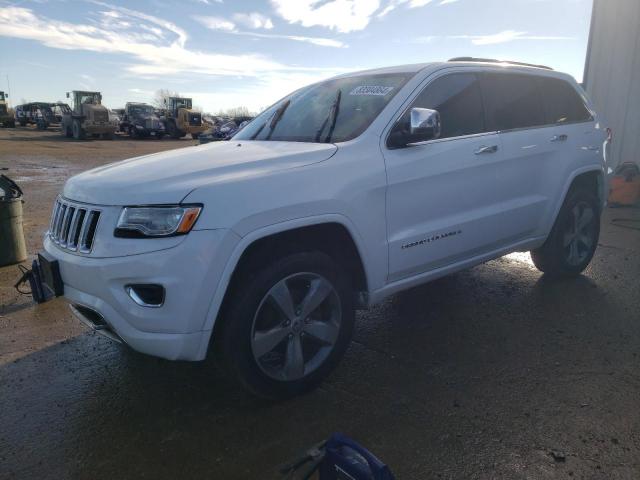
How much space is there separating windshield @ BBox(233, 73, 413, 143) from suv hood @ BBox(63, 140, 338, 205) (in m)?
Answer: 0.23

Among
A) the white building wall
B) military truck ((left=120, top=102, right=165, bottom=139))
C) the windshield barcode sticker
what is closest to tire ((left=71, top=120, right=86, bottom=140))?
military truck ((left=120, top=102, right=165, bottom=139))

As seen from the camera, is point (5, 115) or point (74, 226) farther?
point (5, 115)

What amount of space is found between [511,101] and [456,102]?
2.27 ft

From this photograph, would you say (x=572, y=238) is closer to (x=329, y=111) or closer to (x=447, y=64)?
(x=447, y=64)

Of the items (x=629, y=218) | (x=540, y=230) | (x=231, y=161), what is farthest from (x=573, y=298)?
(x=629, y=218)

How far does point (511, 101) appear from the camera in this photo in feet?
12.8

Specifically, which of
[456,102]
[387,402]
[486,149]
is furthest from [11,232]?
[486,149]

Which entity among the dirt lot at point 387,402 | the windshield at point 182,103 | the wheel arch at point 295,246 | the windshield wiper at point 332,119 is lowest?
the dirt lot at point 387,402

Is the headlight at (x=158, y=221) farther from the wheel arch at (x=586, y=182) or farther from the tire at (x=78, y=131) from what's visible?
the tire at (x=78, y=131)

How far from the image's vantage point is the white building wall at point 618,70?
888 cm

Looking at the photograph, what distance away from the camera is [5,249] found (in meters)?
5.07

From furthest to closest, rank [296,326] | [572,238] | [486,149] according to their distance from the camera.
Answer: [572,238]
[486,149]
[296,326]

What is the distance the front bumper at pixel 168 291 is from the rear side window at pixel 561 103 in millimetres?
3288

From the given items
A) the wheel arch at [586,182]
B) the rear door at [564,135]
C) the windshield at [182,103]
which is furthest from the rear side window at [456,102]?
the windshield at [182,103]
